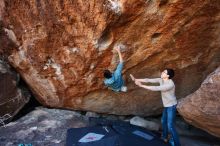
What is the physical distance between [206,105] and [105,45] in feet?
5.98

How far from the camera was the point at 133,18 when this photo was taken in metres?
5.78

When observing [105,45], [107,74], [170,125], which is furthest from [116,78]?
[170,125]

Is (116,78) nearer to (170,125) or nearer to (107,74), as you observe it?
(107,74)

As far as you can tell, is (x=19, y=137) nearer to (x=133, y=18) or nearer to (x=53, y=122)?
(x=53, y=122)

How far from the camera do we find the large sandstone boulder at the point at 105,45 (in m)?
5.75

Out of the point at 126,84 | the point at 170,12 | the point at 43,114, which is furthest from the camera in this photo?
the point at 43,114

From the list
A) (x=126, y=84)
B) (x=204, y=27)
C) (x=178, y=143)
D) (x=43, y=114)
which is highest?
(x=204, y=27)

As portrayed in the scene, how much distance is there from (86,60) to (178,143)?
6.62 feet

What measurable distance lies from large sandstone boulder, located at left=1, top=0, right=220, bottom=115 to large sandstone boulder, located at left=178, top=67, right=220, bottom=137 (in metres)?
0.98

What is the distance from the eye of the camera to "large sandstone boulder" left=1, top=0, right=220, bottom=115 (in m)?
5.75

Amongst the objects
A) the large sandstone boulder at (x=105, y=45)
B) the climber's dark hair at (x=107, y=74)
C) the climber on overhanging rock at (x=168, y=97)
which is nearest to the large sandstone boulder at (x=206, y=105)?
the climber on overhanging rock at (x=168, y=97)

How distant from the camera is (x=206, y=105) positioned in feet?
17.9

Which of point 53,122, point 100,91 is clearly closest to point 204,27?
point 100,91

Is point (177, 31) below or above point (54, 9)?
below
